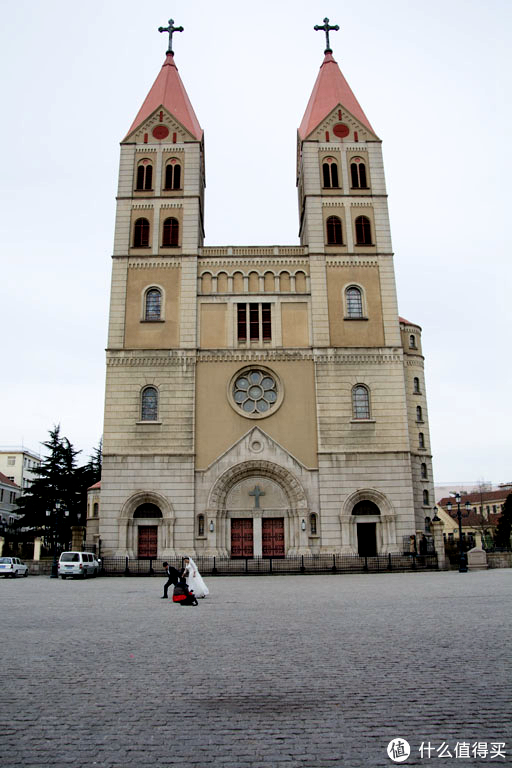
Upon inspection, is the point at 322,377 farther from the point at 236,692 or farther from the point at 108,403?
the point at 236,692

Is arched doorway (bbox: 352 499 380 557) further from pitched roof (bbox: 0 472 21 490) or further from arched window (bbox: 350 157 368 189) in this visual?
pitched roof (bbox: 0 472 21 490)

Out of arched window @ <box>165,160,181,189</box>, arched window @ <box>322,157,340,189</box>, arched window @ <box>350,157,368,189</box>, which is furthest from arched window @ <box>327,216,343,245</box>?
arched window @ <box>165,160,181,189</box>

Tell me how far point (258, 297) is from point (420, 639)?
32500mm

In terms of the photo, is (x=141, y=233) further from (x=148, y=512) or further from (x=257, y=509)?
(x=257, y=509)

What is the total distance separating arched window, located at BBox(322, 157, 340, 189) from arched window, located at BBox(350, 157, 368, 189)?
43.2 inches

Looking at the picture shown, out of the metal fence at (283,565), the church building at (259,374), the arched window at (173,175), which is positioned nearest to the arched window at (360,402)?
the church building at (259,374)

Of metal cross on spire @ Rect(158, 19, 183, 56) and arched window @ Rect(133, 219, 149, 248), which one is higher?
metal cross on spire @ Rect(158, 19, 183, 56)

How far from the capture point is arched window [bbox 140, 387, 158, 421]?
127 ft

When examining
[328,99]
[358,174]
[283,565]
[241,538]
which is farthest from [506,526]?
[328,99]

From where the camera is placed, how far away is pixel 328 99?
46250 mm

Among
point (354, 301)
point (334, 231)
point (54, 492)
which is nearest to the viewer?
point (354, 301)

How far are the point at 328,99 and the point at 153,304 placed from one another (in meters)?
20.0

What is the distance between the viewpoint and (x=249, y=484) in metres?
38.3

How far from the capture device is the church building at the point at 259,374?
37406 millimetres
